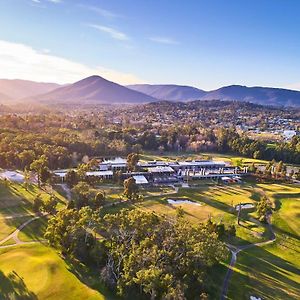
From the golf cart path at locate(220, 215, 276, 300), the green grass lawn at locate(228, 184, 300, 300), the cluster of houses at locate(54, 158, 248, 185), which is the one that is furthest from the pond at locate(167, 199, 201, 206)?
the green grass lawn at locate(228, 184, 300, 300)

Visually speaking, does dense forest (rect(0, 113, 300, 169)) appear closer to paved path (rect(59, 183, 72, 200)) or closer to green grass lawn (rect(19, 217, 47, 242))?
paved path (rect(59, 183, 72, 200))

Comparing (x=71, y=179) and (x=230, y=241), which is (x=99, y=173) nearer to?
(x=71, y=179)

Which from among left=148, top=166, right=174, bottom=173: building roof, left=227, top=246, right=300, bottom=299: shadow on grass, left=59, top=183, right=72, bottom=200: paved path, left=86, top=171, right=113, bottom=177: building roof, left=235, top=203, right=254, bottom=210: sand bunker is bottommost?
left=227, top=246, right=300, bottom=299: shadow on grass

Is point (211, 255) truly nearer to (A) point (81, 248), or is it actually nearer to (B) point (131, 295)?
(B) point (131, 295)

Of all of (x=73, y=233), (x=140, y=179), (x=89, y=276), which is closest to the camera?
(x=89, y=276)

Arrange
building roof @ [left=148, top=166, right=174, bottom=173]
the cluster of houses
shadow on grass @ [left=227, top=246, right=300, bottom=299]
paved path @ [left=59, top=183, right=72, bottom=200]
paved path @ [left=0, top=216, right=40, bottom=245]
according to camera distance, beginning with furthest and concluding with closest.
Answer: building roof @ [left=148, top=166, right=174, bottom=173] → the cluster of houses → paved path @ [left=59, top=183, right=72, bottom=200] → paved path @ [left=0, top=216, right=40, bottom=245] → shadow on grass @ [left=227, top=246, right=300, bottom=299]

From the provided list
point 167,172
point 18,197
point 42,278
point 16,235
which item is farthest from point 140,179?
point 42,278
